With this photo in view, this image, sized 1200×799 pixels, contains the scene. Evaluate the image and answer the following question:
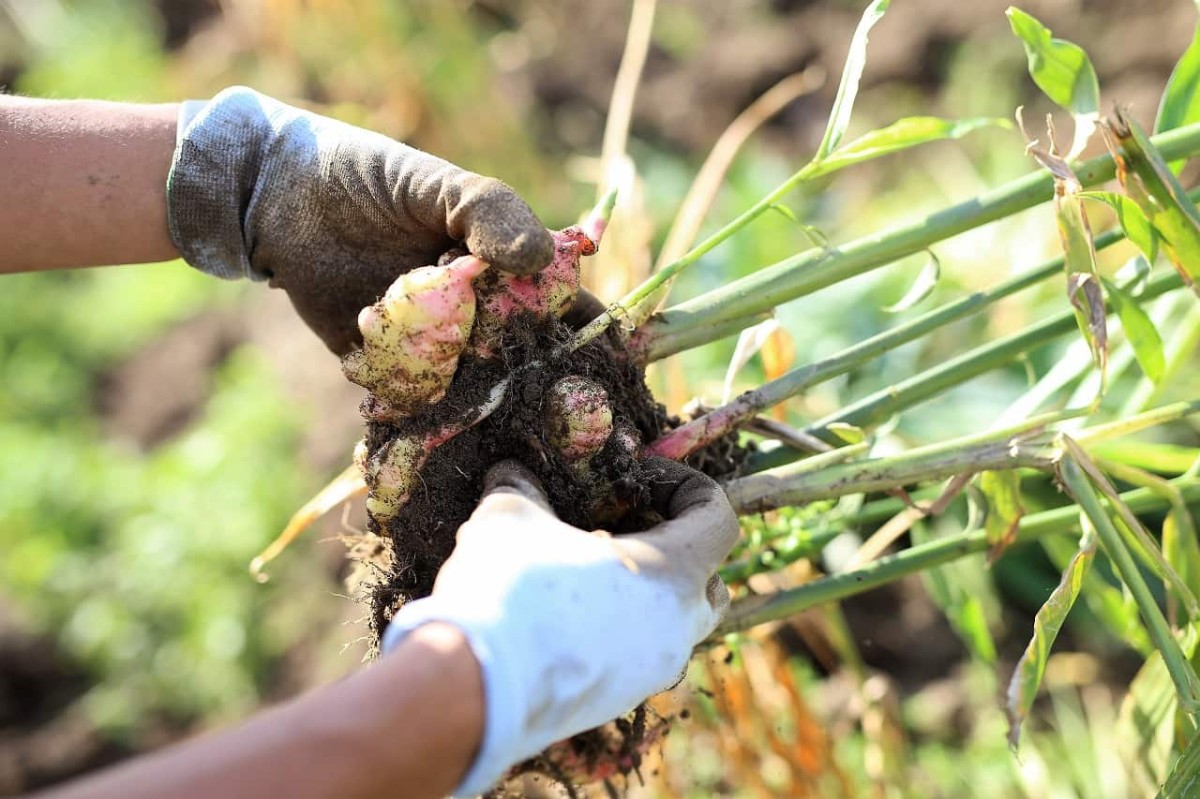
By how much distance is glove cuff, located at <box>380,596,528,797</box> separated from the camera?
648 mm

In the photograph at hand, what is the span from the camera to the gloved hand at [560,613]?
66 cm

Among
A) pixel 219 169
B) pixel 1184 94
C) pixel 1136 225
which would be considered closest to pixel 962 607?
pixel 1136 225

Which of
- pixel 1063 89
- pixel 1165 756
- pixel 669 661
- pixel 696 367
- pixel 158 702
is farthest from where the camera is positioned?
pixel 158 702

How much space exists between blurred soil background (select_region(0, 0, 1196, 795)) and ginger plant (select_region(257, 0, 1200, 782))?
438 mm

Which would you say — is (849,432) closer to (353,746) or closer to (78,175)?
(353,746)

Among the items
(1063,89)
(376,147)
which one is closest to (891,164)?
(1063,89)

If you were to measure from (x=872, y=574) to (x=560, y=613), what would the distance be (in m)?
0.46

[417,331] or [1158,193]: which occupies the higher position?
[1158,193]

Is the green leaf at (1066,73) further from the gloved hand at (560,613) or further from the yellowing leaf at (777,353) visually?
the gloved hand at (560,613)

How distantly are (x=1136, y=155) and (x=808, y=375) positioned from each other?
342 millimetres

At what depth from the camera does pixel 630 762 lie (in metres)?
0.98

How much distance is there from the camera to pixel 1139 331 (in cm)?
98

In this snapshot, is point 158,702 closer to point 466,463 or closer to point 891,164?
point 466,463

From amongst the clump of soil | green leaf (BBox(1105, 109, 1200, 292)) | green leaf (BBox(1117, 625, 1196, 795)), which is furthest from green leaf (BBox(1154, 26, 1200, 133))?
the clump of soil
